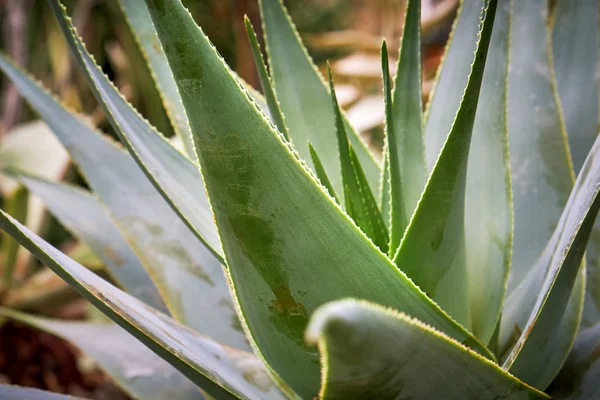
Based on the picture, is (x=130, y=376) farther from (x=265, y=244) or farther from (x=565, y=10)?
(x=565, y=10)

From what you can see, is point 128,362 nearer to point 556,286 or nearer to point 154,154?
point 154,154

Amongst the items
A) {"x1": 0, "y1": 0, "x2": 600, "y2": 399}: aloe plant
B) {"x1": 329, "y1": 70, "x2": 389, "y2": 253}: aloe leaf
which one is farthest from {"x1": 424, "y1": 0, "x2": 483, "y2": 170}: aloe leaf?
{"x1": 329, "y1": 70, "x2": 389, "y2": 253}: aloe leaf

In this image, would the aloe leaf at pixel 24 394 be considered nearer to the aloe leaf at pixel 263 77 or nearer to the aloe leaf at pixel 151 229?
the aloe leaf at pixel 151 229

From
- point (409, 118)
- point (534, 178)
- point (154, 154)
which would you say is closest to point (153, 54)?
point (154, 154)

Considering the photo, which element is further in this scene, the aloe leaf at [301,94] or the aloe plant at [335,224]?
the aloe leaf at [301,94]

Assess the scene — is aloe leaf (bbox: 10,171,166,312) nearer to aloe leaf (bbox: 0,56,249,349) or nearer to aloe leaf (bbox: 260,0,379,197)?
aloe leaf (bbox: 0,56,249,349)

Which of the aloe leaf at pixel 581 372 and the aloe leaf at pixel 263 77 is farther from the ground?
the aloe leaf at pixel 263 77

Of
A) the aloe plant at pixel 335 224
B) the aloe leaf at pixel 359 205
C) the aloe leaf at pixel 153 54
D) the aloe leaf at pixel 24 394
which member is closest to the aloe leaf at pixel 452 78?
the aloe plant at pixel 335 224
